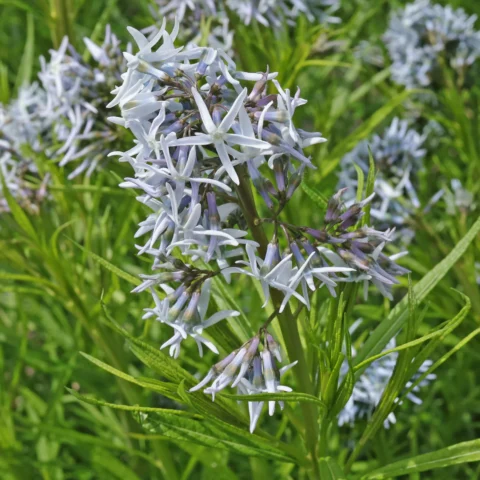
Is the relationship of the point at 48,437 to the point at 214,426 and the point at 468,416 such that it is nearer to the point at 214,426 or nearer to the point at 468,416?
the point at 214,426

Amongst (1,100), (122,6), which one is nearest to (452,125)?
(1,100)

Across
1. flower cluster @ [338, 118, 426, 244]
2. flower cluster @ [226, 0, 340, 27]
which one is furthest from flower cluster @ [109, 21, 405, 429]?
flower cluster @ [226, 0, 340, 27]

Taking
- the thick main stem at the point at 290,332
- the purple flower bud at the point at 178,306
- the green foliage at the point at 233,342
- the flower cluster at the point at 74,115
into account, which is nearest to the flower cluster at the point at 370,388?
the green foliage at the point at 233,342

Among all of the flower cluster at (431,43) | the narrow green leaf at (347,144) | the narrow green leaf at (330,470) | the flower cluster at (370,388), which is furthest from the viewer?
the flower cluster at (431,43)

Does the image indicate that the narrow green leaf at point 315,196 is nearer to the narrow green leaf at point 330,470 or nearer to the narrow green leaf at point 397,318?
the narrow green leaf at point 397,318

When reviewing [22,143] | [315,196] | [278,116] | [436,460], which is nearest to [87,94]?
[22,143]

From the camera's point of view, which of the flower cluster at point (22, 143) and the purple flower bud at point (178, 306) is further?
the flower cluster at point (22, 143)
